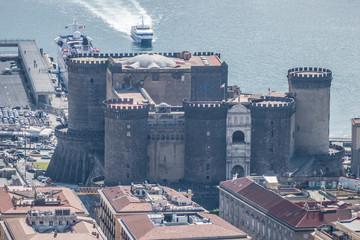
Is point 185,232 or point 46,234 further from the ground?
point 185,232

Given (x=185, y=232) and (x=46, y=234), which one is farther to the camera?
(x=185, y=232)

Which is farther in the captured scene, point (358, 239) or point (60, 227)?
point (60, 227)

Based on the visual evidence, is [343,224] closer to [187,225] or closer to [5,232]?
[187,225]

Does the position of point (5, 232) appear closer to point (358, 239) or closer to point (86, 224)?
point (86, 224)

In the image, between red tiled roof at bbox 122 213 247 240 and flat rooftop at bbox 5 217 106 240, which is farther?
red tiled roof at bbox 122 213 247 240

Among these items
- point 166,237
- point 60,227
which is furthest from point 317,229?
point 60,227

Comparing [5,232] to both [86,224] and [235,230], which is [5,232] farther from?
[235,230]

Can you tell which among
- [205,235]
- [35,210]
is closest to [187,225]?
[205,235]

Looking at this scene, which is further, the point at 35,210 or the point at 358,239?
the point at 35,210

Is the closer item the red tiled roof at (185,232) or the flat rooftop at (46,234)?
the flat rooftop at (46,234)
